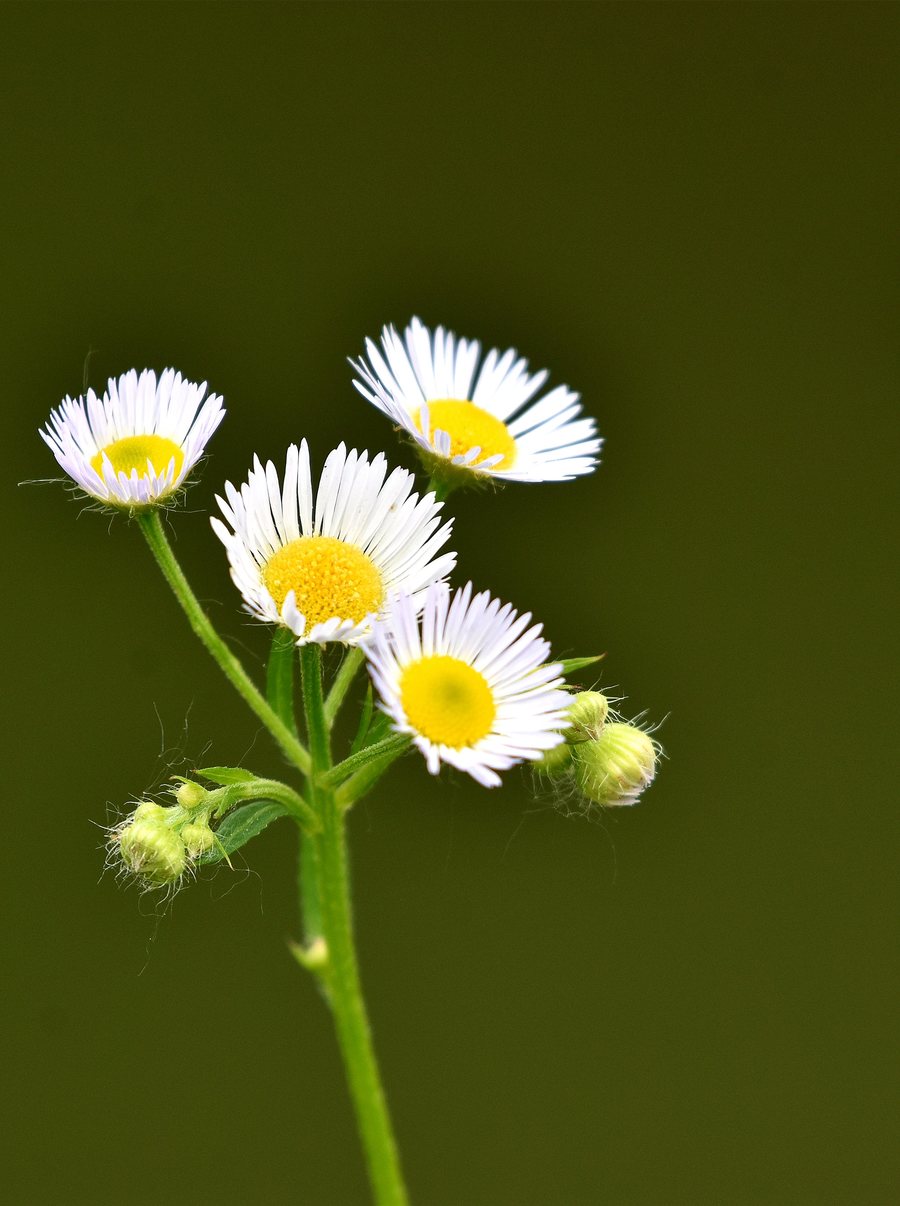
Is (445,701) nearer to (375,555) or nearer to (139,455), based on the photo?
(375,555)

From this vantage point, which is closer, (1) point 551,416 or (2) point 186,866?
(2) point 186,866

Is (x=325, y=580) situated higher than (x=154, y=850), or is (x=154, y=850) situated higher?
(x=325, y=580)

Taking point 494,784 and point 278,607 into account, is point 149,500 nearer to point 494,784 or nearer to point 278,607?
point 278,607

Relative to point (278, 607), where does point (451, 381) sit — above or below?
above

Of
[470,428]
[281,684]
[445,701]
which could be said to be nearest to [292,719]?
[281,684]

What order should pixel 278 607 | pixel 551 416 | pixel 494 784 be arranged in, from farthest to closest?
1. pixel 551 416
2. pixel 278 607
3. pixel 494 784

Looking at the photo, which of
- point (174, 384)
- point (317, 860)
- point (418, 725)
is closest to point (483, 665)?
point (418, 725)

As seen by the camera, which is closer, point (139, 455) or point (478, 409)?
point (139, 455)

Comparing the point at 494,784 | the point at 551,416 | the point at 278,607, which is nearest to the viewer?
the point at 494,784
